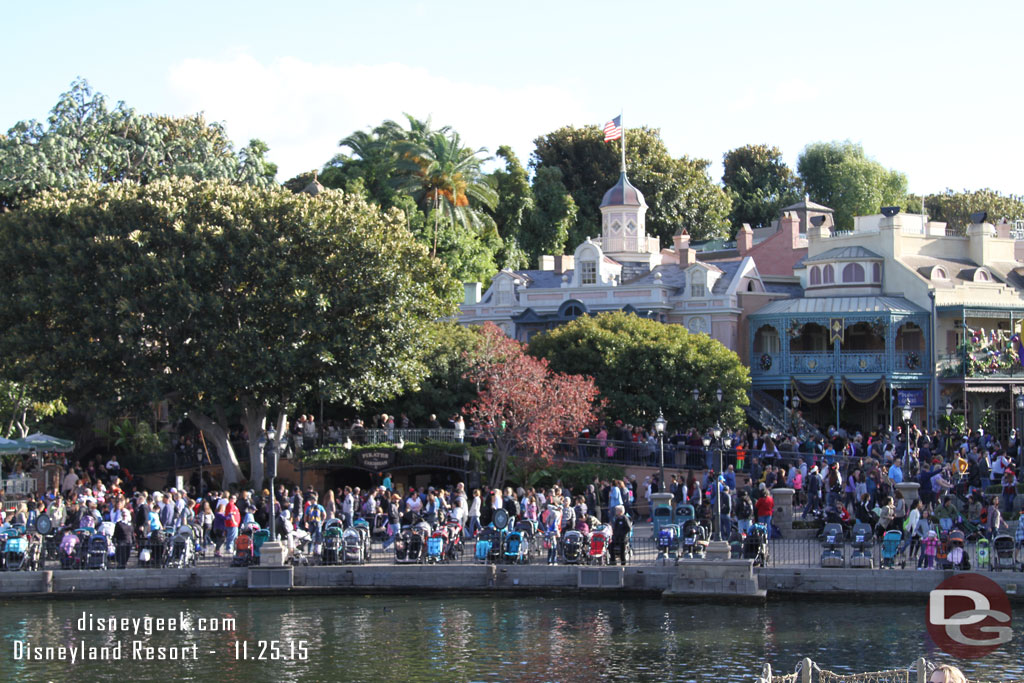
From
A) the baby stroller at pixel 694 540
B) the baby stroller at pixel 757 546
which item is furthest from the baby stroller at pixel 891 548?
the baby stroller at pixel 694 540

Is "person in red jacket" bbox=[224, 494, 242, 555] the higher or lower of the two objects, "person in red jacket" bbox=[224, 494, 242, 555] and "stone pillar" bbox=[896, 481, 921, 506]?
the lower

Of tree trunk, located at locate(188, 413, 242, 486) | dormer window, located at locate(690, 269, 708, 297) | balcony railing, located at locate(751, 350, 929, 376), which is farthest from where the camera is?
dormer window, located at locate(690, 269, 708, 297)

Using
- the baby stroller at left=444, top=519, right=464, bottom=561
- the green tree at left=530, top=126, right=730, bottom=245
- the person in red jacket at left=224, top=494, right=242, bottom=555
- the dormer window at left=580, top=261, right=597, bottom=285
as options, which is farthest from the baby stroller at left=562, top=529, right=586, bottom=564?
the green tree at left=530, top=126, right=730, bottom=245

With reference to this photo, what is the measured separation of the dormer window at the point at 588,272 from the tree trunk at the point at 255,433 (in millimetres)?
17424

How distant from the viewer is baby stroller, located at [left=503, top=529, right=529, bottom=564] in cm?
2873

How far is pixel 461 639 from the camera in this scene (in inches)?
945

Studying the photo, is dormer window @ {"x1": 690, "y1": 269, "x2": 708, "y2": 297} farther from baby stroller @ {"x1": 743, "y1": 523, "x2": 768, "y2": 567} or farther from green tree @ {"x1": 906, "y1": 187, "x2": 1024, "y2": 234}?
green tree @ {"x1": 906, "y1": 187, "x2": 1024, "y2": 234}

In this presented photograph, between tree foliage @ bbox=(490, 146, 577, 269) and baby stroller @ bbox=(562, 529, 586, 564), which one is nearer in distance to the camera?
baby stroller @ bbox=(562, 529, 586, 564)

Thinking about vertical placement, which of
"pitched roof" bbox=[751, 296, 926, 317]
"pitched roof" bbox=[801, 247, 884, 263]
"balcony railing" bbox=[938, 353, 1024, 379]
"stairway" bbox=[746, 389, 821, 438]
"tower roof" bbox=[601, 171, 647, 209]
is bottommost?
"stairway" bbox=[746, 389, 821, 438]

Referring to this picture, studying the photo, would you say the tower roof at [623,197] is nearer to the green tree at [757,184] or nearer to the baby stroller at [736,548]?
the green tree at [757,184]

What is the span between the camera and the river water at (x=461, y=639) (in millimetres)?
A: 21609

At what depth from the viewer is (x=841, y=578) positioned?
2673 cm

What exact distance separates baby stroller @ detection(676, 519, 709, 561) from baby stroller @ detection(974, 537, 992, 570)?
529cm

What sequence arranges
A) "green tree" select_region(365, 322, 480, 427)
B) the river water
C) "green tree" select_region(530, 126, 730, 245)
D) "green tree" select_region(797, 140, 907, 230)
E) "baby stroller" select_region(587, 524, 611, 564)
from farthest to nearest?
"green tree" select_region(797, 140, 907, 230) < "green tree" select_region(530, 126, 730, 245) < "green tree" select_region(365, 322, 480, 427) < "baby stroller" select_region(587, 524, 611, 564) < the river water
